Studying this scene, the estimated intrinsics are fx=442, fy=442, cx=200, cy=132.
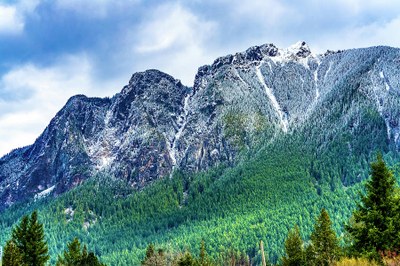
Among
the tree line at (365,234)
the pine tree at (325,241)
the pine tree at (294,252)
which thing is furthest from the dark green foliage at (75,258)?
the pine tree at (325,241)

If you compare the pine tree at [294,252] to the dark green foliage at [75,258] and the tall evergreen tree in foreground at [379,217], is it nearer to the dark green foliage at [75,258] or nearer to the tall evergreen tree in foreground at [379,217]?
the dark green foliage at [75,258]

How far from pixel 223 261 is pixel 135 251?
6057 cm

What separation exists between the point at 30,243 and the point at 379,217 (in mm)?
32982

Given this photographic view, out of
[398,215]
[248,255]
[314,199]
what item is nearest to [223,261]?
[248,255]

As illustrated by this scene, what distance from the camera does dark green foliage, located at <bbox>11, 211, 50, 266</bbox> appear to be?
4381cm

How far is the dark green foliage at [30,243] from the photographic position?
4381 centimetres

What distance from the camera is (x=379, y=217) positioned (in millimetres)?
30047

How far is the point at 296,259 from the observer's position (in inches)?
2448

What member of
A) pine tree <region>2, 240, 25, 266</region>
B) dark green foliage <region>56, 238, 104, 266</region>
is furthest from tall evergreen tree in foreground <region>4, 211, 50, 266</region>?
dark green foliage <region>56, 238, 104, 266</region>

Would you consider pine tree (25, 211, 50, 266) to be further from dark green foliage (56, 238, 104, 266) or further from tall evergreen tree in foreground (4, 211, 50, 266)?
dark green foliage (56, 238, 104, 266)

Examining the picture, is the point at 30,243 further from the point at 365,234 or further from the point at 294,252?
the point at 294,252

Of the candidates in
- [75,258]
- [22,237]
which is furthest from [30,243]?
[75,258]

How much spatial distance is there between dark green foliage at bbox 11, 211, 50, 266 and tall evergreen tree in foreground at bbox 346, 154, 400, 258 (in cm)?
3023

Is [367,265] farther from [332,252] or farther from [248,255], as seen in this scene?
[248,255]
